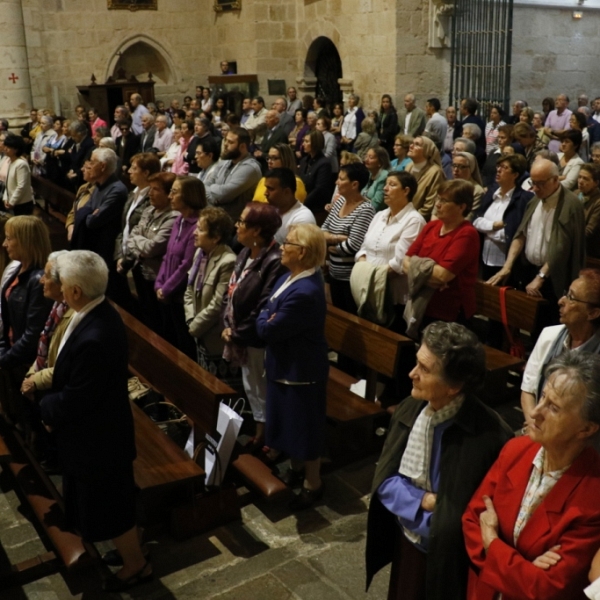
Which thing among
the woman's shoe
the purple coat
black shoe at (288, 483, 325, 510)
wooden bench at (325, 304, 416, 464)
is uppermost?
the purple coat

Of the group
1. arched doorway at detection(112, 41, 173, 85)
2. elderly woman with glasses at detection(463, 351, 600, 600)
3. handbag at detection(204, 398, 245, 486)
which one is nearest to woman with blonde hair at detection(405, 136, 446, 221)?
handbag at detection(204, 398, 245, 486)

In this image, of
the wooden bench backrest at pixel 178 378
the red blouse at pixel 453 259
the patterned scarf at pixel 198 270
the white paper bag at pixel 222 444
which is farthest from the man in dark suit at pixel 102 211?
the white paper bag at pixel 222 444

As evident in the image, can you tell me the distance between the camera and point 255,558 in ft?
11.3

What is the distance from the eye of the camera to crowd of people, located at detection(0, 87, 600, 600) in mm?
2145

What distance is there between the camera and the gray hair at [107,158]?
5902 mm

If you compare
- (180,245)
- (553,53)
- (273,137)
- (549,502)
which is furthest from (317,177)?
(553,53)

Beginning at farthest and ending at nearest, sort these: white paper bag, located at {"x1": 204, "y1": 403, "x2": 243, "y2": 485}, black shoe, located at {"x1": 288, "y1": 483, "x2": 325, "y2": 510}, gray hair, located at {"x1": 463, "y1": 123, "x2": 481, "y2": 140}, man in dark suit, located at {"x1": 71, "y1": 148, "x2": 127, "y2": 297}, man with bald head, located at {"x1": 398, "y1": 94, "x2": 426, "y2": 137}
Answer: man with bald head, located at {"x1": 398, "y1": 94, "x2": 426, "y2": 137} → gray hair, located at {"x1": 463, "y1": 123, "x2": 481, "y2": 140} → man in dark suit, located at {"x1": 71, "y1": 148, "x2": 127, "y2": 297} → black shoe, located at {"x1": 288, "y1": 483, "x2": 325, "y2": 510} → white paper bag, located at {"x1": 204, "y1": 403, "x2": 243, "y2": 485}

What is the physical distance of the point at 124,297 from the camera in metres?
6.27

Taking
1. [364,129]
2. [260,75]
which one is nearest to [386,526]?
[364,129]

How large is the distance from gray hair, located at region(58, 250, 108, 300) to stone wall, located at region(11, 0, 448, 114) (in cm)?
1077

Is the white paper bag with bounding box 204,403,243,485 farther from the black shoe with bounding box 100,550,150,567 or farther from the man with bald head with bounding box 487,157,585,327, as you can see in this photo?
the man with bald head with bounding box 487,157,585,327

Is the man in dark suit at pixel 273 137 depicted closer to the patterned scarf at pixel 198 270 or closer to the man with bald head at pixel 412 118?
the man with bald head at pixel 412 118

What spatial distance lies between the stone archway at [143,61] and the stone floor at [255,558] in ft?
52.0

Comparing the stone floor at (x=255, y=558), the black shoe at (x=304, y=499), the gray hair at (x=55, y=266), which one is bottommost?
the stone floor at (x=255, y=558)
